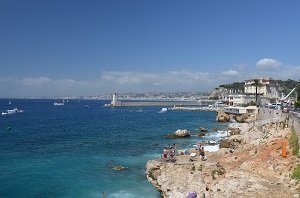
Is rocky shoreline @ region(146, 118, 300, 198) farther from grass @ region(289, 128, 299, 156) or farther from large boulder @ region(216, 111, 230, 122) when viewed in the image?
large boulder @ region(216, 111, 230, 122)

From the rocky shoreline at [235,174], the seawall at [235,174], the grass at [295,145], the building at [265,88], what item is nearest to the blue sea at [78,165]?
the rocky shoreline at [235,174]

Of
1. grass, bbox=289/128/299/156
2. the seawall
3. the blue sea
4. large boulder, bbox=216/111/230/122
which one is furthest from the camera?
large boulder, bbox=216/111/230/122

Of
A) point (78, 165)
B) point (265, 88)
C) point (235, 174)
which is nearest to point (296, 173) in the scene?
point (235, 174)

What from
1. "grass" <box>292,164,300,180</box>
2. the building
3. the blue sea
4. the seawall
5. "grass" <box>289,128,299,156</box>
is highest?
the building

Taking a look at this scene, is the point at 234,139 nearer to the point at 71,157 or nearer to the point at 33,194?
the point at 71,157

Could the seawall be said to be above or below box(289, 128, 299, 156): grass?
below

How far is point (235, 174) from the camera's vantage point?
28266 mm

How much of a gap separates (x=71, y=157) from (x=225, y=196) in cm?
3070

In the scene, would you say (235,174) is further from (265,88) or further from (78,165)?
(265,88)

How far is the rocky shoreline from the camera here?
25.1m

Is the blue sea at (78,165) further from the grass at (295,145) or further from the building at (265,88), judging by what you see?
the building at (265,88)

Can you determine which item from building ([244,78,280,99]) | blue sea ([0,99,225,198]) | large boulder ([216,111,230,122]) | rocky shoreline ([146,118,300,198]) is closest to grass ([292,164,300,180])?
rocky shoreline ([146,118,300,198])

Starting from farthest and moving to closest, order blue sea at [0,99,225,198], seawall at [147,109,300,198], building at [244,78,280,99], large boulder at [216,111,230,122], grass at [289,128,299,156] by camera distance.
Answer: building at [244,78,280,99]
large boulder at [216,111,230,122]
blue sea at [0,99,225,198]
grass at [289,128,299,156]
seawall at [147,109,300,198]

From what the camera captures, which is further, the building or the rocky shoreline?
the building
